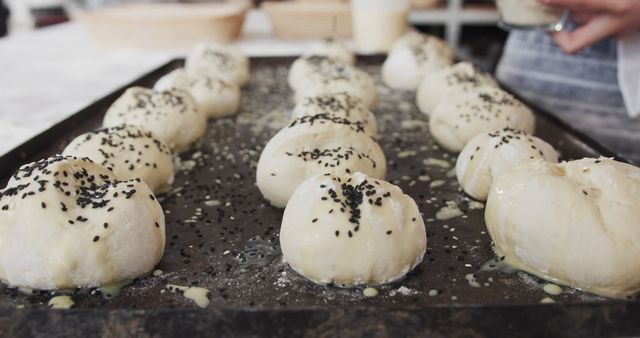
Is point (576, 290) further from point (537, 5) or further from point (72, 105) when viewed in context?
point (72, 105)

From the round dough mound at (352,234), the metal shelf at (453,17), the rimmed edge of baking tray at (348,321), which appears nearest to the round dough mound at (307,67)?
the round dough mound at (352,234)

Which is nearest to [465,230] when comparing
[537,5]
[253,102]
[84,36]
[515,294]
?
[515,294]

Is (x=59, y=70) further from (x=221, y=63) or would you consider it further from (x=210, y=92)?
(x=210, y=92)

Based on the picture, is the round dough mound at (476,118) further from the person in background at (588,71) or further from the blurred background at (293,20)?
Answer: the blurred background at (293,20)

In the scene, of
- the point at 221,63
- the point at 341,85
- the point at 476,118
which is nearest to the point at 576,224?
the point at 476,118

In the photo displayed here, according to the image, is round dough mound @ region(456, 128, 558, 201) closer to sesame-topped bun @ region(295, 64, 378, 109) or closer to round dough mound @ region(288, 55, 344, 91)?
sesame-topped bun @ region(295, 64, 378, 109)
